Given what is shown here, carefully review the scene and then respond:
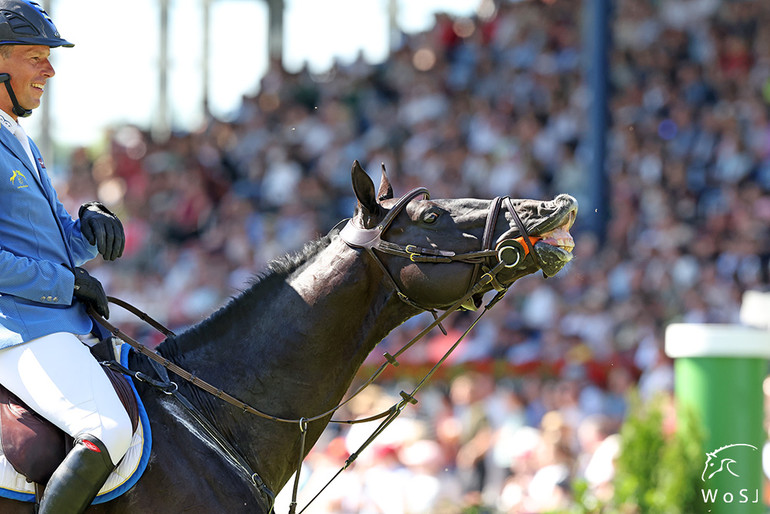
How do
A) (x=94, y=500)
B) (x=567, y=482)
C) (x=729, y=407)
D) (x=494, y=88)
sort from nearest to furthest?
(x=94, y=500) → (x=729, y=407) → (x=567, y=482) → (x=494, y=88)

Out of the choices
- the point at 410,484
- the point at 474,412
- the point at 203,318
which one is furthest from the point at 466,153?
the point at 203,318

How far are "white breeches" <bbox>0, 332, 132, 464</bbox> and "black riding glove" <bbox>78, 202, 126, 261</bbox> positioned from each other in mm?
409

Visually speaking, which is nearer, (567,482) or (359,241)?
(359,241)

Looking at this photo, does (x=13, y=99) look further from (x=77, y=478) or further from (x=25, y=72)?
(x=77, y=478)

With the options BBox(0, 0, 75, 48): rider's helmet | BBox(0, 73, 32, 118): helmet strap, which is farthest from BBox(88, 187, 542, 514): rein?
BBox(0, 0, 75, 48): rider's helmet

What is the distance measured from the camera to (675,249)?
33.2 feet

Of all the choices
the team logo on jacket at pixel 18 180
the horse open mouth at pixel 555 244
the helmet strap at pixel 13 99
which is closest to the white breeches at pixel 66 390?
the team logo on jacket at pixel 18 180

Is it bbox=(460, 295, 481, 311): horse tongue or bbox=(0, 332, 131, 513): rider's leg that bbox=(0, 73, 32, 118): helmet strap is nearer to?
bbox=(0, 332, 131, 513): rider's leg

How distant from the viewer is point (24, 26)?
11.8ft

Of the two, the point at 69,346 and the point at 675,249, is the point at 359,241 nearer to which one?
the point at 69,346

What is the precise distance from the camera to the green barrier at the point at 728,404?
5340 millimetres

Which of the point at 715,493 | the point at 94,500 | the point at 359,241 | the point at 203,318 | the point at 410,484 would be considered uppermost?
the point at 359,241

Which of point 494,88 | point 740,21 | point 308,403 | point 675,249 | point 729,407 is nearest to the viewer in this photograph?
point 308,403

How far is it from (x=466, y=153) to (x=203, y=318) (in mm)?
9068
